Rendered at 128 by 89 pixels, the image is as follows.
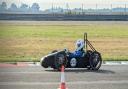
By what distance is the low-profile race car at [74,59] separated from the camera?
49.0 feet

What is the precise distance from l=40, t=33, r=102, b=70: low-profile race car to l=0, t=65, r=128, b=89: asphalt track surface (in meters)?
0.23

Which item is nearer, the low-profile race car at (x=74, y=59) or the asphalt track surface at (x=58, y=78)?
the asphalt track surface at (x=58, y=78)

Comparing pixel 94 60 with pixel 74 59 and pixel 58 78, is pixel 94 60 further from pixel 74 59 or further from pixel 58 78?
pixel 58 78

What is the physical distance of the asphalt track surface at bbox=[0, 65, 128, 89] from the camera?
1152 centimetres

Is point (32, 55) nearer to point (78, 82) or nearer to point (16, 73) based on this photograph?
point (16, 73)

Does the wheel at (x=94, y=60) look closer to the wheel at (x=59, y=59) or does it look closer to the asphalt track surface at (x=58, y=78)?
the asphalt track surface at (x=58, y=78)

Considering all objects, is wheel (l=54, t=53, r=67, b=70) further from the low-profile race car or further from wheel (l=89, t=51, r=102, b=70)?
wheel (l=89, t=51, r=102, b=70)

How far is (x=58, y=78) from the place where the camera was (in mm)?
13133

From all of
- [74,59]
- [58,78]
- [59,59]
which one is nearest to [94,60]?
[74,59]

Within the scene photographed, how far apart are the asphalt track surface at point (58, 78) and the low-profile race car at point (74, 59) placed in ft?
0.75

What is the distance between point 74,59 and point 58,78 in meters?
2.19

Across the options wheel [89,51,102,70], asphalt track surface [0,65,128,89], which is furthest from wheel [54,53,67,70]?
wheel [89,51,102,70]

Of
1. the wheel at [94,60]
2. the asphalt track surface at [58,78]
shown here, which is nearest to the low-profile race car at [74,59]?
the wheel at [94,60]

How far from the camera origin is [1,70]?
1527 cm
